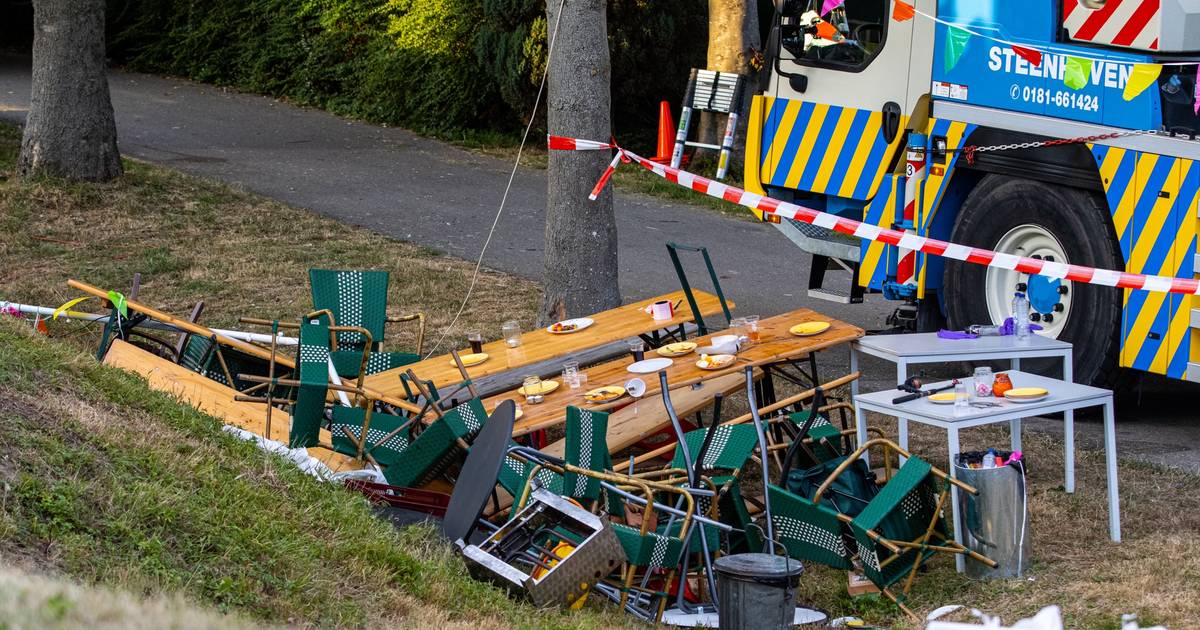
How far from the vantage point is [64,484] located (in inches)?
171

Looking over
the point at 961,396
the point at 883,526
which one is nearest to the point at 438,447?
the point at 883,526

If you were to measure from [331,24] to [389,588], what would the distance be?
17.4 m

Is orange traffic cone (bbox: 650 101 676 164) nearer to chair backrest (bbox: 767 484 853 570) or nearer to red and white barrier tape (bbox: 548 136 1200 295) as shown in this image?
red and white barrier tape (bbox: 548 136 1200 295)

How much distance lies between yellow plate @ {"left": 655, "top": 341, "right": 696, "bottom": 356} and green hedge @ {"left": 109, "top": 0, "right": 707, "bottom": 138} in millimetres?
10272

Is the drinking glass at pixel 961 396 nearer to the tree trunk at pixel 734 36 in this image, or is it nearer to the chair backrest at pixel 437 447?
the chair backrest at pixel 437 447

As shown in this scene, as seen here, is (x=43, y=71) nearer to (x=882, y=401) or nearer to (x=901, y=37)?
(x=901, y=37)

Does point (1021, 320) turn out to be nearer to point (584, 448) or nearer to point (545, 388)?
point (545, 388)

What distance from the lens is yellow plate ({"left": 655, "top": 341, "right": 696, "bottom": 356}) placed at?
6664 millimetres

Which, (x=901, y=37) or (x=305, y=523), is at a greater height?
(x=901, y=37)

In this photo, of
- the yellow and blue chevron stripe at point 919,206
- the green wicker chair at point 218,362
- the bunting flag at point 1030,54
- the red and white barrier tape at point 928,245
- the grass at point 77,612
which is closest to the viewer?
the grass at point 77,612

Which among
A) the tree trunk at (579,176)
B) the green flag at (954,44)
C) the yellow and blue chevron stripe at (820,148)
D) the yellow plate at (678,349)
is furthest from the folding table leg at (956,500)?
the tree trunk at (579,176)

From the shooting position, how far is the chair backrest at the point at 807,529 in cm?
522

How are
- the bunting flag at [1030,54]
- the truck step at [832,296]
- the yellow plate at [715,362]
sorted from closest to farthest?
the yellow plate at [715,362] → the bunting flag at [1030,54] → the truck step at [832,296]

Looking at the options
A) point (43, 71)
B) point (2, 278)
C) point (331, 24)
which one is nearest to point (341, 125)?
point (331, 24)
